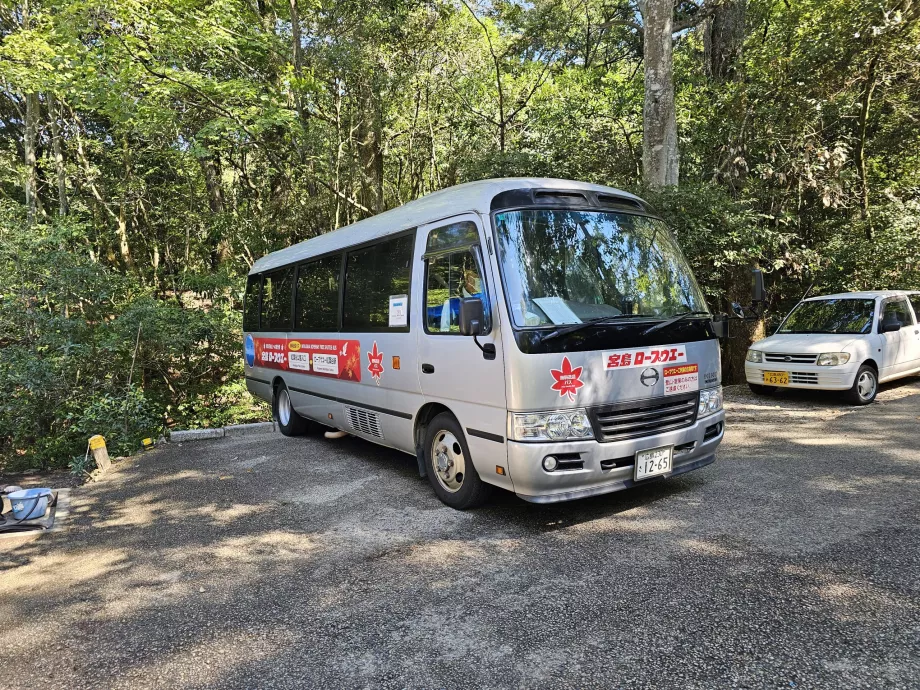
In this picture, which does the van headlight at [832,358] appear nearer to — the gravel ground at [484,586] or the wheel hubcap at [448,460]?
the gravel ground at [484,586]

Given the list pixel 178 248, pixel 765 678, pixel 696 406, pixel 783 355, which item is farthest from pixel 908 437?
pixel 178 248

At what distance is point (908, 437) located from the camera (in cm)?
665

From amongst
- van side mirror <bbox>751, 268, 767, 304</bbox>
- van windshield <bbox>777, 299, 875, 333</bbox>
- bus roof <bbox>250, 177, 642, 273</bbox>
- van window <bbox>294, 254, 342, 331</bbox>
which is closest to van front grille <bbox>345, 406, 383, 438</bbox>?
van window <bbox>294, 254, 342, 331</bbox>

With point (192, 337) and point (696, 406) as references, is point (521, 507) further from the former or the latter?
point (192, 337)

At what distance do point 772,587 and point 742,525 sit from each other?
1004 mm

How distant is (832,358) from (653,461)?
5483mm

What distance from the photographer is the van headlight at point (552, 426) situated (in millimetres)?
4219

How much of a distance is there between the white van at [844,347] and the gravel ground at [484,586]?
2.64 m

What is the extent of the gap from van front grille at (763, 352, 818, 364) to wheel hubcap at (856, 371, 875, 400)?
2.32ft

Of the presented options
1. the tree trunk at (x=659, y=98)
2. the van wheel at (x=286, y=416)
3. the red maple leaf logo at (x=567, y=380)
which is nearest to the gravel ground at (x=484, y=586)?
the red maple leaf logo at (x=567, y=380)

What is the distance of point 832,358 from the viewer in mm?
8438

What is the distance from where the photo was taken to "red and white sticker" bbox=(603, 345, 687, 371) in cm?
436

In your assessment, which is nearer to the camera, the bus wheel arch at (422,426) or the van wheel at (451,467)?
the van wheel at (451,467)

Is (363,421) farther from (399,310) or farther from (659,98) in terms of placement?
(659,98)
